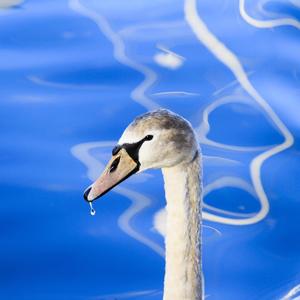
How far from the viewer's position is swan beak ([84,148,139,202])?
2.77 m

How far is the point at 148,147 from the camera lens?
277 cm

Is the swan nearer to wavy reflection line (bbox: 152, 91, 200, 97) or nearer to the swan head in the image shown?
the swan head

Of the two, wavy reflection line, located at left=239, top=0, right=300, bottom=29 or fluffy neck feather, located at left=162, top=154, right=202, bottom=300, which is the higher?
wavy reflection line, located at left=239, top=0, right=300, bottom=29

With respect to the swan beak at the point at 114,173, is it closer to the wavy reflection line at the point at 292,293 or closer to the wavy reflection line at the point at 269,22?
the wavy reflection line at the point at 292,293

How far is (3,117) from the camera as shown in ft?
16.4

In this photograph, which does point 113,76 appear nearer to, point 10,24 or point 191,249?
point 10,24

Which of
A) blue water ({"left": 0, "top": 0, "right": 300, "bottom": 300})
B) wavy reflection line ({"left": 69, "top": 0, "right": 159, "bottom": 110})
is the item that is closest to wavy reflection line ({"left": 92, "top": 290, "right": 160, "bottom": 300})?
blue water ({"left": 0, "top": 0, "right": 300, "bottom": 300})

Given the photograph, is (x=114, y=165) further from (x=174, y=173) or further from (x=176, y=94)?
(x=176, y=94)

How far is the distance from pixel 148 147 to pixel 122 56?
2.90 m

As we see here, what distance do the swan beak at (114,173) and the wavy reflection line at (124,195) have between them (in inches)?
58.7

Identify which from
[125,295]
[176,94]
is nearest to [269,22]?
[176,94]

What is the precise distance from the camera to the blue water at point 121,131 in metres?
4.18

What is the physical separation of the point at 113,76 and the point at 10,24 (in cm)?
74

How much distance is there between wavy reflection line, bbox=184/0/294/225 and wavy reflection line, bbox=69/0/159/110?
1.23 feet
